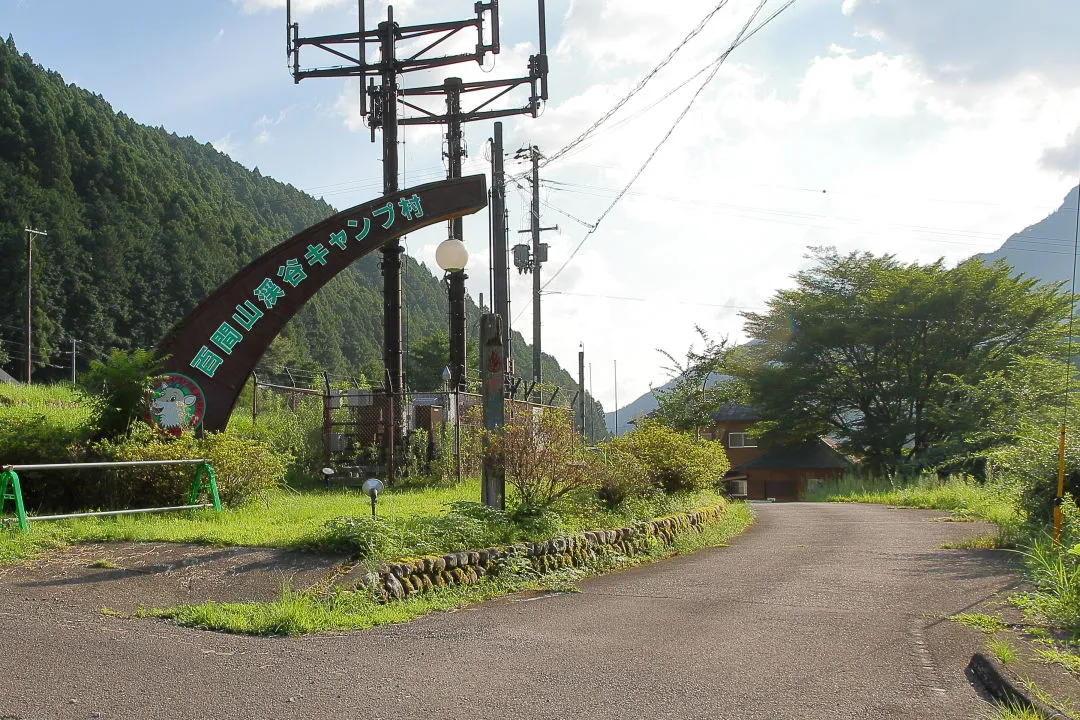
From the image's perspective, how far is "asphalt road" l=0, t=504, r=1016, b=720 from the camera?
15.3 ft

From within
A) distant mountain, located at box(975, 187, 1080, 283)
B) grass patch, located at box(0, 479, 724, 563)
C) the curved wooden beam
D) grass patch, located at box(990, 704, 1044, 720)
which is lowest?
grass patch, located at box(990, 704, 1044, 720)

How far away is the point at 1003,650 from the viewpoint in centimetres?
542

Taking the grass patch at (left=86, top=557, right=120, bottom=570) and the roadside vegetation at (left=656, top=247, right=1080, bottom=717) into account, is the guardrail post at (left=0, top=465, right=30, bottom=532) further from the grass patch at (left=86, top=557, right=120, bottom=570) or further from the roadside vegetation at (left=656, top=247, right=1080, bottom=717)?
the roadside vegetation at (left=656, top=247, right=1080, bottom=717)

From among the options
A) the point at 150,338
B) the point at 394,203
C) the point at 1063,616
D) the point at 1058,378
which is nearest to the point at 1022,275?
the point at 1058,378

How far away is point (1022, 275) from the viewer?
116 ft

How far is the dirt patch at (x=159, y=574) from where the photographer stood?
7102mm

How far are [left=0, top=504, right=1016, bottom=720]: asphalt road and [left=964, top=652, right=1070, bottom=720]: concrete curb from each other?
0.10 metres

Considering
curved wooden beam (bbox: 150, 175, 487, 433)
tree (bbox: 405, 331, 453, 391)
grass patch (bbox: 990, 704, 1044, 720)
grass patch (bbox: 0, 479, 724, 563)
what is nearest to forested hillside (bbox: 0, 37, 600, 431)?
tree (bbox: 405, 331, 453, 391)

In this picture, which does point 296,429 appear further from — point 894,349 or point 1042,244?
point 1042,244

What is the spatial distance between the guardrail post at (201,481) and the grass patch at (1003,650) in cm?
844

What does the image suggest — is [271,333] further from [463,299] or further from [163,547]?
[463,299]

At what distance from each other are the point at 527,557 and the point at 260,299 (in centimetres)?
618

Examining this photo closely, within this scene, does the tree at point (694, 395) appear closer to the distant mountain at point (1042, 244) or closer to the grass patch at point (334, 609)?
the grass patch at point (334, 609)

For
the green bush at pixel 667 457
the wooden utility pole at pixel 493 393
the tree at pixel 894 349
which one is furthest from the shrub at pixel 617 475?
the tree at pixel 894 349
